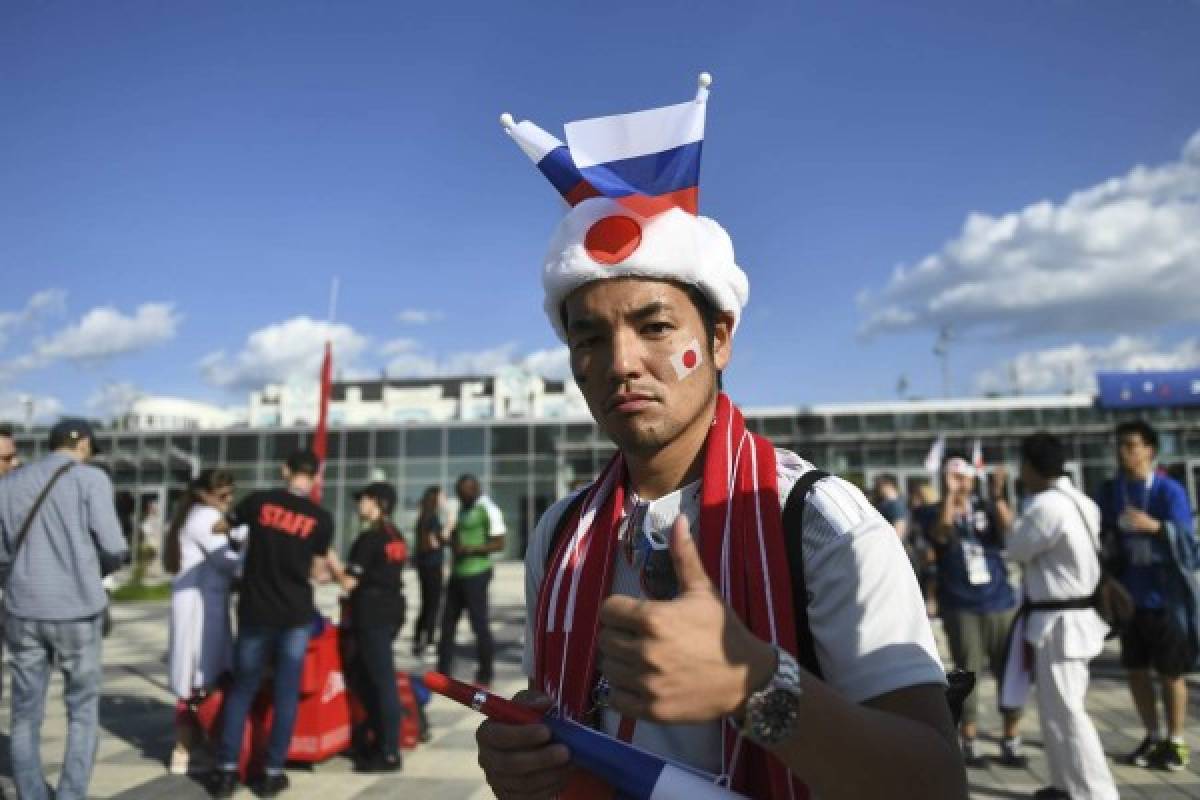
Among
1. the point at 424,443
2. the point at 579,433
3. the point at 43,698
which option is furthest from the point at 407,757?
the point at 424,443

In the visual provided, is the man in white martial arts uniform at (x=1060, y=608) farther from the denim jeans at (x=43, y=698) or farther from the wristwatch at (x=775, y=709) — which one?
the denim jeans at (x=43, y=698)

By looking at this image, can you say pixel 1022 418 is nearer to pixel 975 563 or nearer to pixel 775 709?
pixel 975 563

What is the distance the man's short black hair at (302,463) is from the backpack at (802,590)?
15.8ft

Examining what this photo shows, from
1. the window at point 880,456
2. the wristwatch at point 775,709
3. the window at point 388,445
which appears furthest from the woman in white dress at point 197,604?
the window at point 880,456

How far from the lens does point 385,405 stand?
5016 cm

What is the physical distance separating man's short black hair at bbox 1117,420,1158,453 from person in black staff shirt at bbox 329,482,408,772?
5.00m

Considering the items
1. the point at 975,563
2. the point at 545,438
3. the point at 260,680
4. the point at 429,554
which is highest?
the point at 545,438

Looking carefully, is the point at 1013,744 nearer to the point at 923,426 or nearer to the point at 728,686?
the point at 728,686

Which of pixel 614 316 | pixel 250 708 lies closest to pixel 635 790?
pixel 614 316

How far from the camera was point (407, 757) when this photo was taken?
5.57 m

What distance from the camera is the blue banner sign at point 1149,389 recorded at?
29.3 metres

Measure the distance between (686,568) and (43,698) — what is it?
→ 15.3 ft

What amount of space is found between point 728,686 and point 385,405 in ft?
168

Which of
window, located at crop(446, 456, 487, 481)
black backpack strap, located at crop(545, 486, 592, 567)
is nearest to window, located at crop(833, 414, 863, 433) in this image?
window, located at crop(446, 456, 487, 481)
